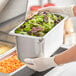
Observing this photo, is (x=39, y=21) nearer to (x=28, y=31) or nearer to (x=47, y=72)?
(x=28, y=31)

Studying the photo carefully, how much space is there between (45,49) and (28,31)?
0.19 m

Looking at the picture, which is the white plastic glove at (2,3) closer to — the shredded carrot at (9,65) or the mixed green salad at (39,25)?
the mixed green salad at (39,25)

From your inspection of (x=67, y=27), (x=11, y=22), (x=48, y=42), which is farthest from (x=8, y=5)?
(x=67, y=27)

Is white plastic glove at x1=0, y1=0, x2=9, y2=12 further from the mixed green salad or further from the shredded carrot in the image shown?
the shredded carrot

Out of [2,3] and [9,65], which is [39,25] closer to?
[2,3]

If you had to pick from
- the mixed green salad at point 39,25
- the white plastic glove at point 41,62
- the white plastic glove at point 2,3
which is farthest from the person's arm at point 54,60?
the white plastic glove at point 2,3

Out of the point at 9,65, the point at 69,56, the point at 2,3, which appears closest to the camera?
the point at 69,56

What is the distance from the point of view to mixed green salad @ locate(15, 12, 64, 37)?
4.40 feet

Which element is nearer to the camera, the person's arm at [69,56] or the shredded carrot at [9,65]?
the person's arm at [69,56]

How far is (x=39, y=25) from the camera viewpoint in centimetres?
142

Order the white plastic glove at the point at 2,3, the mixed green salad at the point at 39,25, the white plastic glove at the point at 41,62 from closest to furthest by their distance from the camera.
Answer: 1. the mixed green salad at the point at 39,25
2. the white plastic glove at the point at 41,62
3. the white plastic glove at the point at 2,3

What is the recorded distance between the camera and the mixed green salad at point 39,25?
1.34m

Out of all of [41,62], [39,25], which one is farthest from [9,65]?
[39,25]

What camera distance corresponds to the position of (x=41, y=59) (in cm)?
145
